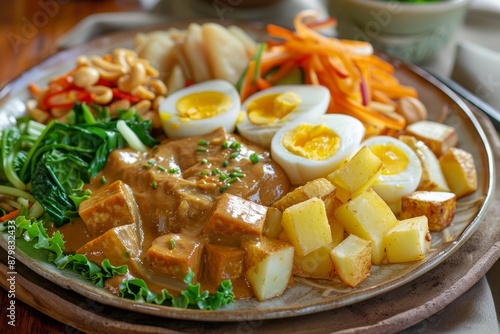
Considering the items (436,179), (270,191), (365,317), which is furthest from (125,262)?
(436,179)

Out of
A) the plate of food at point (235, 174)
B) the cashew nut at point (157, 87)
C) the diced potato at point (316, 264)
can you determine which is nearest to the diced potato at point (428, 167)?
the plate of food at point (235, 174)

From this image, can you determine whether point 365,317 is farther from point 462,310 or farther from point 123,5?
point 123,5

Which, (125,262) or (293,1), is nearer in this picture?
(125,262)

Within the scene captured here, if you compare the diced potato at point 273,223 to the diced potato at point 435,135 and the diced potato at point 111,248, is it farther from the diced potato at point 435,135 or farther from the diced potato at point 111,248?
the diced potato at point 435,135

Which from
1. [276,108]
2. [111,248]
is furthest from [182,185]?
[276,108]

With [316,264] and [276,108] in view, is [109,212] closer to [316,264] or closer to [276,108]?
[316,264]

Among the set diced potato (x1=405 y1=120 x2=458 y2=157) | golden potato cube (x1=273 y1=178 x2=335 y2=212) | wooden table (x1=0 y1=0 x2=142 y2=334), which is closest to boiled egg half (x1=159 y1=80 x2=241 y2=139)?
golden potato cube (x1=273 y1=178 x2=335 y2=212)
